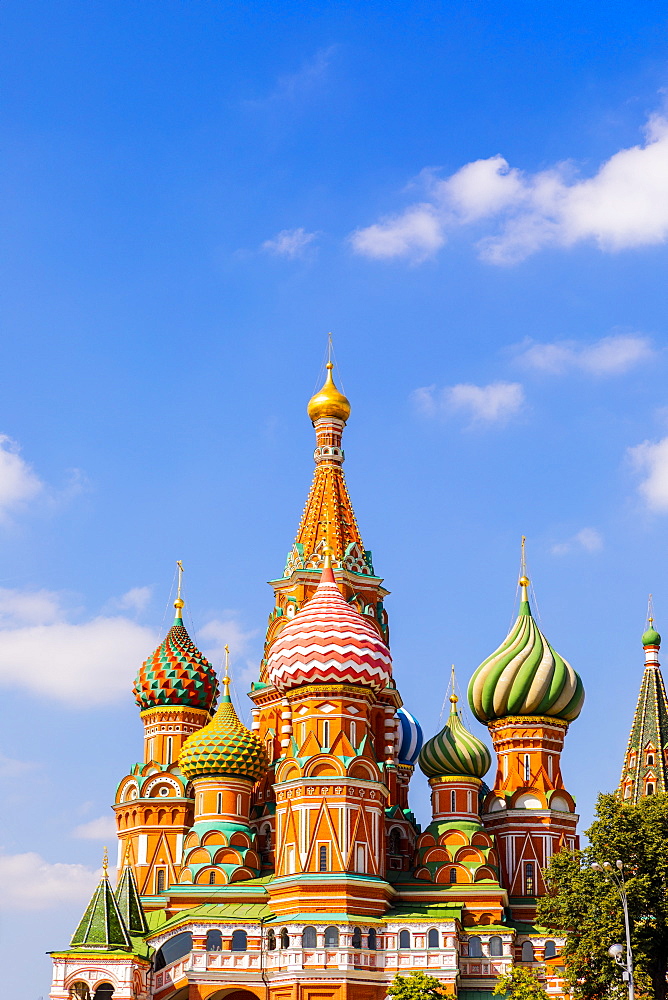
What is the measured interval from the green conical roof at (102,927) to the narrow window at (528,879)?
13.3m

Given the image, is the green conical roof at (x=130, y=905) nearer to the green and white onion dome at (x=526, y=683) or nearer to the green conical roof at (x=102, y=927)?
the green conical roof at (x=102, y=927)

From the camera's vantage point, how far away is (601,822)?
43.0 metres

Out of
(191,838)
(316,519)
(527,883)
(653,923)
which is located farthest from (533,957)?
(316,519)

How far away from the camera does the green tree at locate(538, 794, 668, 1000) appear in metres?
41.5

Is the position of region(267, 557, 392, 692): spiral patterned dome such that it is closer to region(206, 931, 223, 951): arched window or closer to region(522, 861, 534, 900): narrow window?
region(206, 931, 223, 951): arched window

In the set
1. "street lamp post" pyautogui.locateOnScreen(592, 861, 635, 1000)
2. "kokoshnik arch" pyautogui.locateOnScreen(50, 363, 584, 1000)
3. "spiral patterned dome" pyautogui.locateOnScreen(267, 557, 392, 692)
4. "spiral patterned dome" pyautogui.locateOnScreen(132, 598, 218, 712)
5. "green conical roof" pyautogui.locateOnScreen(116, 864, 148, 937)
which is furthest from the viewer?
"spiral patterned dome" pyautogui.locateOnScreen(132, 598, 218, 712)

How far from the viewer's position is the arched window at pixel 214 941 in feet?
154

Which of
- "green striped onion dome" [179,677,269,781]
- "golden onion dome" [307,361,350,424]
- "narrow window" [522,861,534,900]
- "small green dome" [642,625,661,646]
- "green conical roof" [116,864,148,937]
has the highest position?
"golden onion dome" [307,361,350,424]

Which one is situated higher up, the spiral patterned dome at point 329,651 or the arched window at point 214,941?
the spiral patterned dome at point 329,651

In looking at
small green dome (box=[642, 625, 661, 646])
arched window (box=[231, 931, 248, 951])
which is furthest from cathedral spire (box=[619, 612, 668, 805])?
arched window (box=[231, 931, 248, 951])

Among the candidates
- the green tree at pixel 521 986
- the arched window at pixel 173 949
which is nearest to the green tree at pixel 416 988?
the green tree at pixel 521 986

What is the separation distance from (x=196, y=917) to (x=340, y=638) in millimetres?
9092

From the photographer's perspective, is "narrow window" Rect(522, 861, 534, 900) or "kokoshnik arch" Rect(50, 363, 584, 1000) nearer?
"kokoshnik arch" Rect(50, 363, 584, 1000)

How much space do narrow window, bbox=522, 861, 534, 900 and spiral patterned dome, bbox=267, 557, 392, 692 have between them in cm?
789
